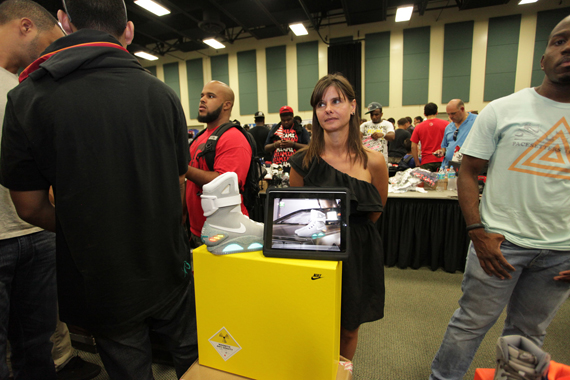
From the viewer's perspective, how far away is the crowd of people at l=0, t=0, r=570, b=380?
0.71m

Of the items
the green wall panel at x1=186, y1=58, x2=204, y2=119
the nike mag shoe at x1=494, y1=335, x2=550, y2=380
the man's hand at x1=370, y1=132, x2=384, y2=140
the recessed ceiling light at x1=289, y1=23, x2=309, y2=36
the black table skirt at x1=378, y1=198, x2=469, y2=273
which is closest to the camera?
the nike mag shoe at x1=494, y1=335, x2=550, y2=380

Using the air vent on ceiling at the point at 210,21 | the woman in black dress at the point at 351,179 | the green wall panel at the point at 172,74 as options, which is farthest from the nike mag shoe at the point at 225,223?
the green wall panel at the point at 172,74

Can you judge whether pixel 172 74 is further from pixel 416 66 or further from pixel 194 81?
pixel 416 66

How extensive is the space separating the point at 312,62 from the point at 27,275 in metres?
10.0

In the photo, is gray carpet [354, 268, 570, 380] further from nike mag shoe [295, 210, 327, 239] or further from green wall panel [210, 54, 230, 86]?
green wall panel [210, 54, 230, 86]

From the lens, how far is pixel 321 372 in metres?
0.74

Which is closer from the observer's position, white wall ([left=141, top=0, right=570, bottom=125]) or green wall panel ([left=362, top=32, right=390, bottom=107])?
white wall ([left=141, top=0, right=570, bottom=125])

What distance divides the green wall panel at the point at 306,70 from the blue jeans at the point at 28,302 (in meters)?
9.21

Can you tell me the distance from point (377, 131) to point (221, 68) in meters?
8.91

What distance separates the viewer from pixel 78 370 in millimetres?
1629

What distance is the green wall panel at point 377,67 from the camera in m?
8.89

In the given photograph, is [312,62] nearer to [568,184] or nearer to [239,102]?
[239,102]

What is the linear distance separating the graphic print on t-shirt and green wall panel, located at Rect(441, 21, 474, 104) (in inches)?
345

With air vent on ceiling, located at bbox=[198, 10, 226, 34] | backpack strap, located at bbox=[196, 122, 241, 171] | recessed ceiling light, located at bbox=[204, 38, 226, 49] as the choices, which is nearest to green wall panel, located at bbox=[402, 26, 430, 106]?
air vent on ceiling, located at bbox=[198, 10, 226, 34]
